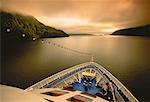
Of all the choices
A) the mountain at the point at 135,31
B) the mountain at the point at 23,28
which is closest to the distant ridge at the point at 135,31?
the mountain at the point at 135,31

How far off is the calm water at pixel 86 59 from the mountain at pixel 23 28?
0.18 feet

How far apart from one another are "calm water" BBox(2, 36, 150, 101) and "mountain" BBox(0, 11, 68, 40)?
0.05 meters

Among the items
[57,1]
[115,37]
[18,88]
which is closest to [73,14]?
[57,1]

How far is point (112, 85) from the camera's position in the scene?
7.73 feet

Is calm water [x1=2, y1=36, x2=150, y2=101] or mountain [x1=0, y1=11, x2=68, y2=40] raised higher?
mountain [x1=0, y1=11, x2=68, y2=40]

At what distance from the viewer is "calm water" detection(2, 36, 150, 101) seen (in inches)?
91.4

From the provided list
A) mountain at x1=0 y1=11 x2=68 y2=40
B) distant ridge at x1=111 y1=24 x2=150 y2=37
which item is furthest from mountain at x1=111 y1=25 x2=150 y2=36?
mountain at x1=0 y1=11 x2=68 y2=40

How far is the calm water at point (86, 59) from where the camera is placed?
232cm

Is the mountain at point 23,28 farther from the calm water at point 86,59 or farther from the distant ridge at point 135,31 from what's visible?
the distant ridge at point 135,31

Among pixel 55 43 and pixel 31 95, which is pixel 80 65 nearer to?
pixel 55 43

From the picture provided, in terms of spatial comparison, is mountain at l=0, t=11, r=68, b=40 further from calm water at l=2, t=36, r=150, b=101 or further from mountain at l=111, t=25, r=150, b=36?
mountain at l=111, t=25, r=150, b=36

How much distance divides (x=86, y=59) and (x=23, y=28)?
1.71 ft

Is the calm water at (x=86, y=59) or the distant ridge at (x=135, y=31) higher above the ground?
the distant ridge at (x=135, y=31)

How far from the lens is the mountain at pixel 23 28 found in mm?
2297
